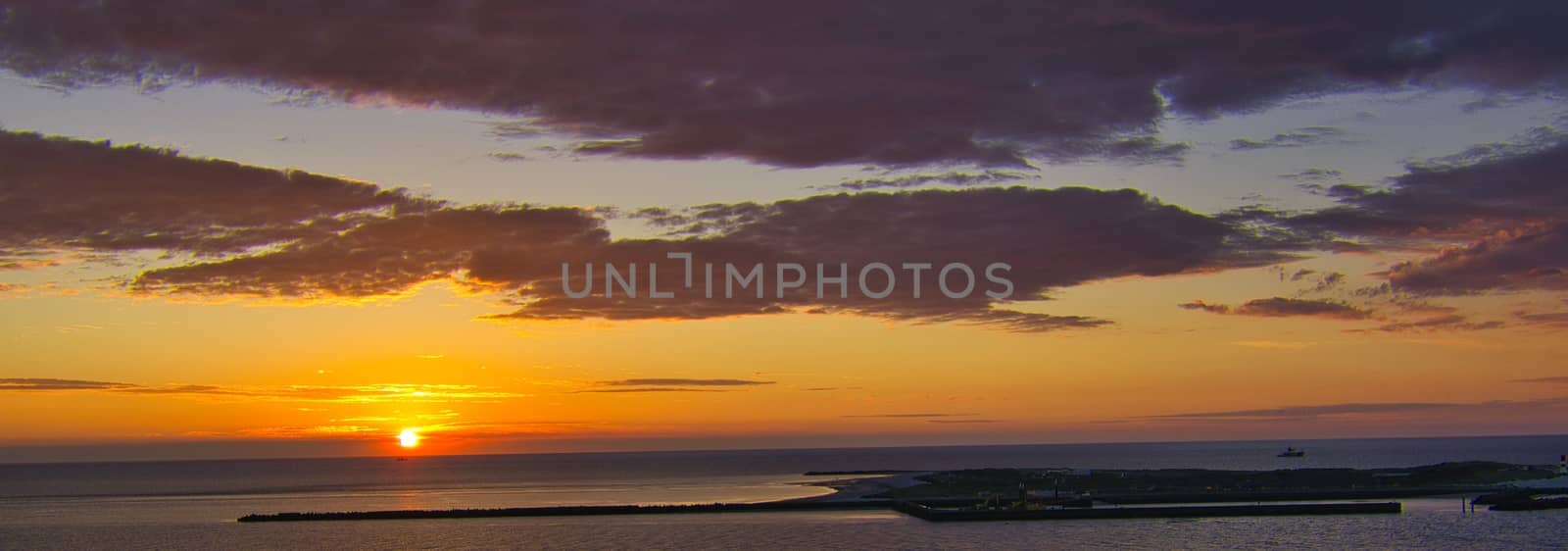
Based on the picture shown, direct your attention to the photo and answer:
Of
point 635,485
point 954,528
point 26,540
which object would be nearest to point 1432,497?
point 954,528

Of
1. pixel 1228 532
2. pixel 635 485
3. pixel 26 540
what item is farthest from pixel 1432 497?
pixel 26 540

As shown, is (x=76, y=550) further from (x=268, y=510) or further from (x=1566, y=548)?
(x=1566, y=548)

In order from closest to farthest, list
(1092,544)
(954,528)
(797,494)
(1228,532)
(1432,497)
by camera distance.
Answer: (1092,544) < (1228,532) < (954,528) < (1432,497) < (797,494)

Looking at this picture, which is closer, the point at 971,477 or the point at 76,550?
the point at 76,550

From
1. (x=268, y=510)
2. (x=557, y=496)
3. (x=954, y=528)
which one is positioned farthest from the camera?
(x=557, y=496)

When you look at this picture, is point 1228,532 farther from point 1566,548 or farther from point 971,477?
point 971,477

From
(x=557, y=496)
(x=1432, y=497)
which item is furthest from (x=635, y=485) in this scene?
(x=1432, y=497)

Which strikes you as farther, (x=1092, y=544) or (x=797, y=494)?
(x=797, y=494)

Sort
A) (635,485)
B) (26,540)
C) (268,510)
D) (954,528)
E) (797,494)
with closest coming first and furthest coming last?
1. (954,528)
2. (26,540)
3. (268,510)
4. (797,494)
5. (635,485)

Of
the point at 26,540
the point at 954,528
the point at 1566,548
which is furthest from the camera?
the point at 26,540
